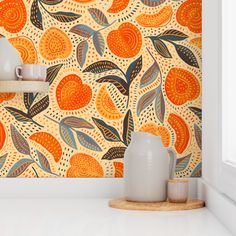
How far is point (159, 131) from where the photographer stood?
2.17 m

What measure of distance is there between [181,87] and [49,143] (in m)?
0.58

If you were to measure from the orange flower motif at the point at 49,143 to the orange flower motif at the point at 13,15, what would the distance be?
1.43 ft

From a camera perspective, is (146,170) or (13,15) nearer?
(146,170)

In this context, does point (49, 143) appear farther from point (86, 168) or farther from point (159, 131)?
point (159, 131)

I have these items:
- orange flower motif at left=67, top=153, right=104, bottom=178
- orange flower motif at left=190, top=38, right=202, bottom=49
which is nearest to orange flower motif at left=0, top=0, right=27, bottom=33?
orange flower motif at left=67, top=153, right=104, bottom=178

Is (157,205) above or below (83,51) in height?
below

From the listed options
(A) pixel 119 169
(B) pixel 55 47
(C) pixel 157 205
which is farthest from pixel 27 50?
(C) pixel 157 205

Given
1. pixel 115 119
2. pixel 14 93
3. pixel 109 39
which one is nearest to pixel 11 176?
pixel 14 93

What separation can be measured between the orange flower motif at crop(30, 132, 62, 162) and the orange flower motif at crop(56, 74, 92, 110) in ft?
0.43

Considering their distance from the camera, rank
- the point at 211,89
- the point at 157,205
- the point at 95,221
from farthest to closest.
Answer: the point at 211,89 → the point at 157,205 → the point at 95,221

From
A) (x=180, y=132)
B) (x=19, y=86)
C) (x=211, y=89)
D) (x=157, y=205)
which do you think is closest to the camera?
(x=157, y=205)

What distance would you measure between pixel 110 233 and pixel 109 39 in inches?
39.1

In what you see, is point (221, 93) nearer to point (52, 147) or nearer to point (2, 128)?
point (52, 147)

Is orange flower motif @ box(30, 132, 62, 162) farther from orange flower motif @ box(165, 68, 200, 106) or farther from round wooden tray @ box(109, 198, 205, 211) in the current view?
orange flower motif @ box(165, 68, 200, 106)
